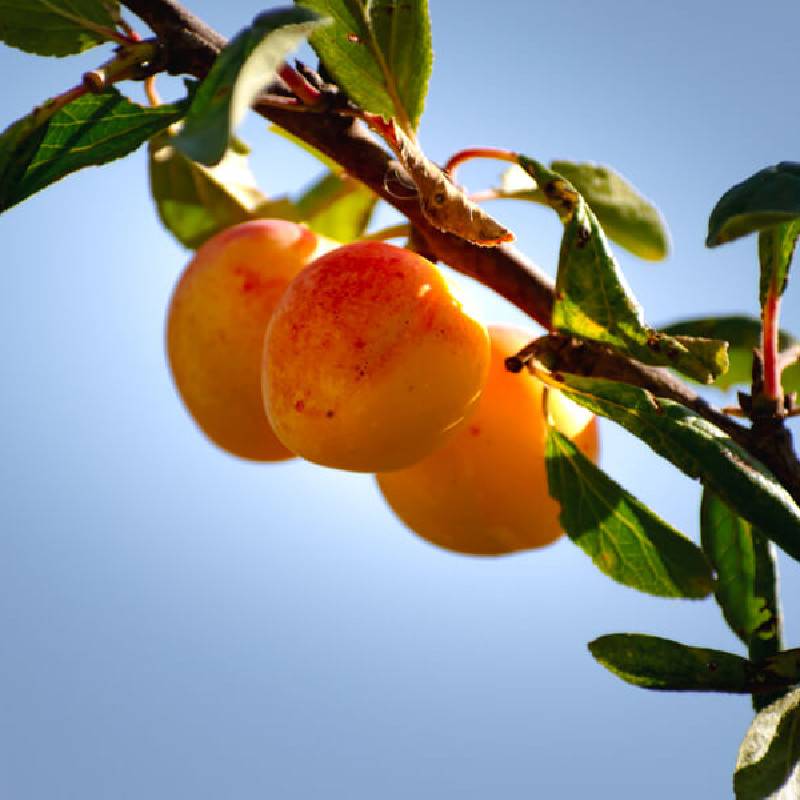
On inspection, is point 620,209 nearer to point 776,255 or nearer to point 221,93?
point 776,255

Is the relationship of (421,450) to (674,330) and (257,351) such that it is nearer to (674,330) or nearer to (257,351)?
(257,351)

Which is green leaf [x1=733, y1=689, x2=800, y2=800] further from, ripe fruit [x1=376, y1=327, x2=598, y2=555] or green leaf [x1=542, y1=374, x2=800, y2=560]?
ripe fruit [x1=376, y1=327, x2=598, y2=555]

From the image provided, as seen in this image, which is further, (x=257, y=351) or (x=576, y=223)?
(x=257, y=351)

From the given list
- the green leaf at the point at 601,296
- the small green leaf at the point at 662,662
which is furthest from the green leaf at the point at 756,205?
the small green leaf at the point at 662,662

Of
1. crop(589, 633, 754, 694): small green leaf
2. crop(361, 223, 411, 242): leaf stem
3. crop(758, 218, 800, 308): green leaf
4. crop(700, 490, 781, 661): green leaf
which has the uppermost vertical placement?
crop(361, 223, 411, 242): leaf stem

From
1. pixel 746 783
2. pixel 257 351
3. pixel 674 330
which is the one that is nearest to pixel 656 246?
pixel 674 330

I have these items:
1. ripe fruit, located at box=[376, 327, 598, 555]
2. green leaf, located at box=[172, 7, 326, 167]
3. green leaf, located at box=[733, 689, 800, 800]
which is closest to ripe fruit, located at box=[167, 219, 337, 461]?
ripe fruit, located at box=[376, 327, 598, 555]
